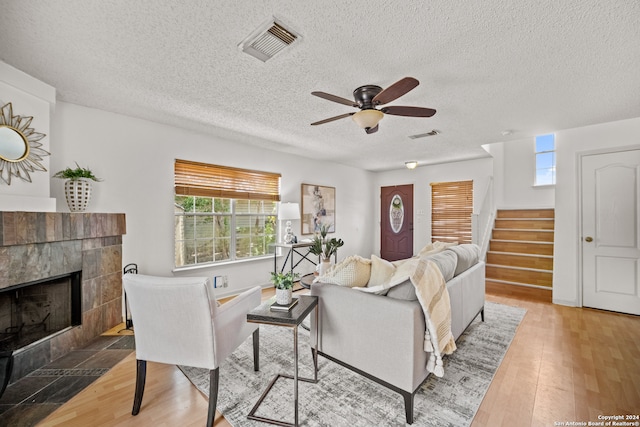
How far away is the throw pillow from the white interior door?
3413mm

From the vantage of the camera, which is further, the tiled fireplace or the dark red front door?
the dark red front door

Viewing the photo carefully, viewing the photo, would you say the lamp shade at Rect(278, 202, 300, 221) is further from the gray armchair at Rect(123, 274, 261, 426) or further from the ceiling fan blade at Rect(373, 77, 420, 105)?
the gray armchair at Rect(123, 274, 261, 426)

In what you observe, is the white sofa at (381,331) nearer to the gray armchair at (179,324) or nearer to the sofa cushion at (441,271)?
the sofa cushion at (441,271)

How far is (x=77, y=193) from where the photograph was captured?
2.64 metres

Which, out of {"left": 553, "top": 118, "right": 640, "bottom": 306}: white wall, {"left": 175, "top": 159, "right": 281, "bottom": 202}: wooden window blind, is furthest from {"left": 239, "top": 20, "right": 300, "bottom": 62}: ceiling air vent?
{"left": 553, "top": 118, "right": 640, "bottom": 306}: white wall

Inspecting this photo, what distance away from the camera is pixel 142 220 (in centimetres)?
334

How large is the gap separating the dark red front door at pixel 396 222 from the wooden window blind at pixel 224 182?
330cm

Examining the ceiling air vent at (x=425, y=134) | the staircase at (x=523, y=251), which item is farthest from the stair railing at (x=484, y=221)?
the ceiling air vent at (x=425, y=134)

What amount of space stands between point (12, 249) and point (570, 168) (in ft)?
20.0

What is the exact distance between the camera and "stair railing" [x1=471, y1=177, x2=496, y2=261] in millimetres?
4754

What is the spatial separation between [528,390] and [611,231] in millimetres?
2883

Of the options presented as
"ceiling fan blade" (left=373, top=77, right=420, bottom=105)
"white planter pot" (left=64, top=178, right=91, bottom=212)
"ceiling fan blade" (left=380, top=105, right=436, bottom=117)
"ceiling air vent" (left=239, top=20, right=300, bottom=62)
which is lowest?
"white planter pot" (left=64, top=178, right=91, bottom=212)

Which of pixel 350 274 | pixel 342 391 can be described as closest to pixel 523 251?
pixel 350 274

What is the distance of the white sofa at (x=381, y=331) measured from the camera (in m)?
1.64
